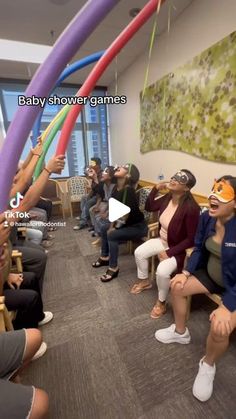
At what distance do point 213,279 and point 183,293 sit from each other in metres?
0.21

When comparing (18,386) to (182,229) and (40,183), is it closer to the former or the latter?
(40,183)

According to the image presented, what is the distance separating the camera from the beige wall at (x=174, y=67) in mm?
1997

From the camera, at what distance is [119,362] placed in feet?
4.72

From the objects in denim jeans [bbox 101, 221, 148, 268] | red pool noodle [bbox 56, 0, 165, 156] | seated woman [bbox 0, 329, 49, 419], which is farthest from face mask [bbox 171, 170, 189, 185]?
seated woman [bbox 0, 329, 49, 419]

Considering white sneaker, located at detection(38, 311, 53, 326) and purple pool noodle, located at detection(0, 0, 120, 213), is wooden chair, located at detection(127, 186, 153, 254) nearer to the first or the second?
white sneaker, located at detection(38, 311, 53, 326)

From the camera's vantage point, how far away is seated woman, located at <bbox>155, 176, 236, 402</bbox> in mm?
1186

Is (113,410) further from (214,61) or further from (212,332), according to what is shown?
(214,61)

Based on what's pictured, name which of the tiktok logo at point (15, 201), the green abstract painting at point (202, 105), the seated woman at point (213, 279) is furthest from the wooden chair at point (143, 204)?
the tiktok logo at point (15, 201)

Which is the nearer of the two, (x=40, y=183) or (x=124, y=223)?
(x=40, y=183)

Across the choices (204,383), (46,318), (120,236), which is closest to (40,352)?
(46,318)

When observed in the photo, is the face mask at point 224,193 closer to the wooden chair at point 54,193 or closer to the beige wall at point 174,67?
the beige wall at point 174,67

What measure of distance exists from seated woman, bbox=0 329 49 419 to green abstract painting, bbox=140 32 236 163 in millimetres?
1993

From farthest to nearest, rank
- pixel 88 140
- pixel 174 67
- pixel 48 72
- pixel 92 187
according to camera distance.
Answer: pixel 88 140 → pixel 92 187 → pixel 174 67 → pixel 48 72

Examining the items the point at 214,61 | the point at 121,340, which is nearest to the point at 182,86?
the point at 214,61
